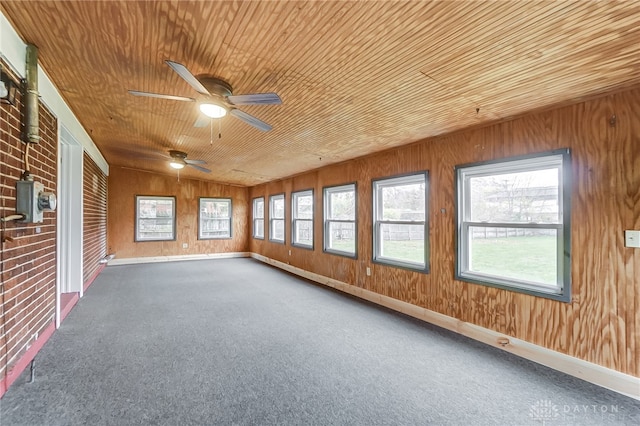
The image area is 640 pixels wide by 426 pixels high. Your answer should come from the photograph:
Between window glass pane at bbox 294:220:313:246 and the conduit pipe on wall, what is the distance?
4951mm

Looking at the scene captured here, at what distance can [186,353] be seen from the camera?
9.41 ft

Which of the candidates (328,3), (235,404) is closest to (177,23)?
(328,3)

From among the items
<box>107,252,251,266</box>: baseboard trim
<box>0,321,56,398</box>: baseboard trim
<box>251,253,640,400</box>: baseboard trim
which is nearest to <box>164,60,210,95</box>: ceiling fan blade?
<box>0,321,56,398</box>: baseboard trim

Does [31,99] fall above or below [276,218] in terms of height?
above

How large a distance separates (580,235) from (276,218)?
22.2ft

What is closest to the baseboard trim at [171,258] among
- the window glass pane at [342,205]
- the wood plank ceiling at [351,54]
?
the window glass pane at [342,205]

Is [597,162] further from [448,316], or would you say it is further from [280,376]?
[280,376]

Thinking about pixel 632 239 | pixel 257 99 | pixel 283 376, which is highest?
pixel 257 99

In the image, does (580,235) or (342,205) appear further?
(342,205)

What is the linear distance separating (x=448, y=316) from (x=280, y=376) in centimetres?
225

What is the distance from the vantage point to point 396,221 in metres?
4.47

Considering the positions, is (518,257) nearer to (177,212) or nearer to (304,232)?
(304,232)

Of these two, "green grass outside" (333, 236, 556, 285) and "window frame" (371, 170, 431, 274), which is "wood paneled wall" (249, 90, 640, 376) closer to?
"window frame" (371, 170, 431, 274)

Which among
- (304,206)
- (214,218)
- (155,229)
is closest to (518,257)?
(304,206)
